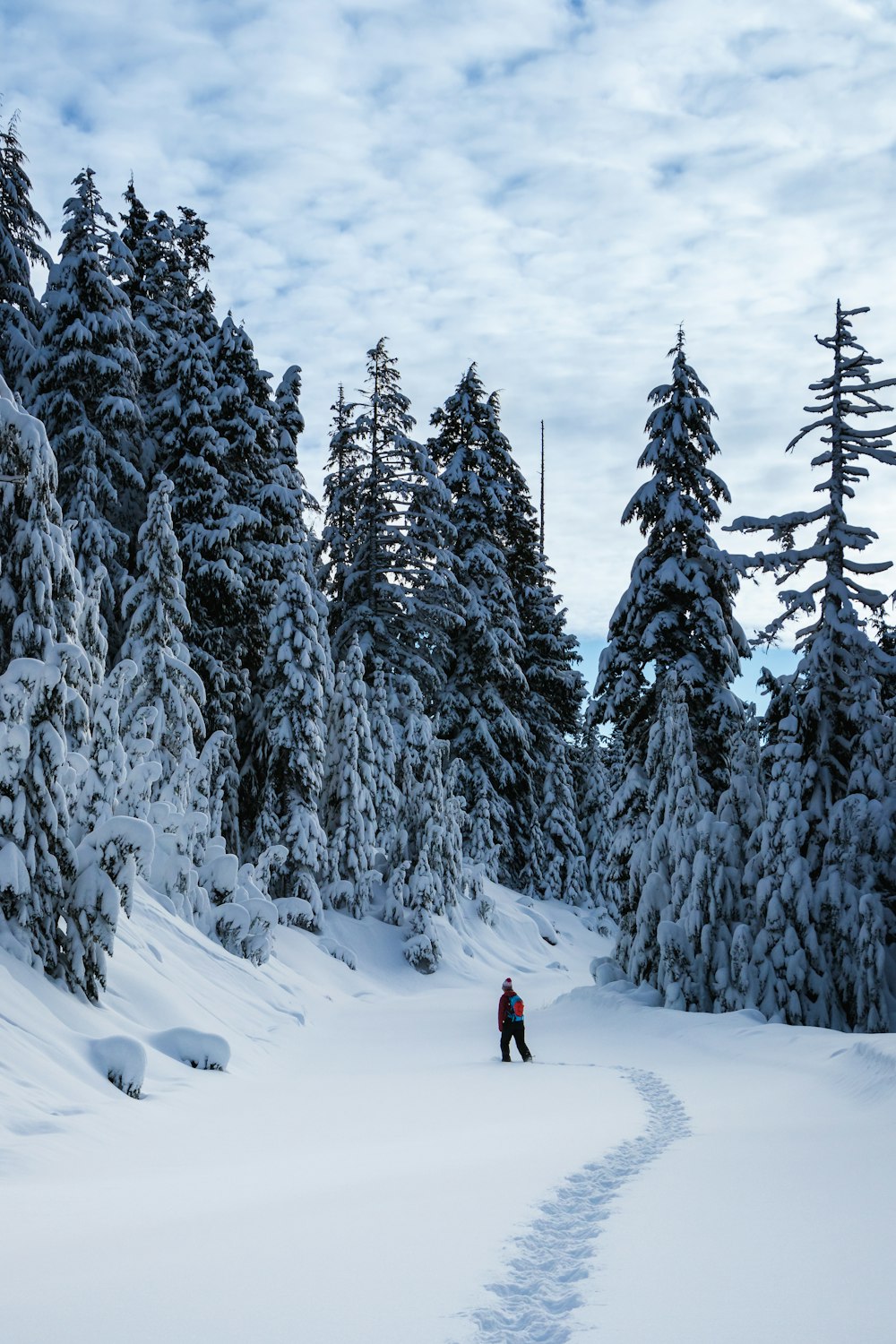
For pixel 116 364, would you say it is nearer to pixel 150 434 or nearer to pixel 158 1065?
pixel 150 434

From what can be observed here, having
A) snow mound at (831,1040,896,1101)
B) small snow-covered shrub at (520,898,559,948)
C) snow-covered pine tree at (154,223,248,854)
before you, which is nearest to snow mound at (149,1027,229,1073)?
snow mound at (831,1040,896,1101)

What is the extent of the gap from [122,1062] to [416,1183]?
3.90m

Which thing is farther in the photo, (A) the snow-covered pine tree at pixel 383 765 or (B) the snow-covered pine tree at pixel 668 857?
(A) the snow-covered pine tree at pixel 383 765

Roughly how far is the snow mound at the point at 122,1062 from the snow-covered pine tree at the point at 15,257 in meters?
20.4

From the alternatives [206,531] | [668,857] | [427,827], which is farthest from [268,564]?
[668,857]

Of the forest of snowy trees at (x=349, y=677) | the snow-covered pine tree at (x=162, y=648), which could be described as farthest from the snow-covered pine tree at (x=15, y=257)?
the snow-covered pine tree at (x=162, y=648)

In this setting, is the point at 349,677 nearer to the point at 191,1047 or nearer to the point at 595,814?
the point at 191,1047

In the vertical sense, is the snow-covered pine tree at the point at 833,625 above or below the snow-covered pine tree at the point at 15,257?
below

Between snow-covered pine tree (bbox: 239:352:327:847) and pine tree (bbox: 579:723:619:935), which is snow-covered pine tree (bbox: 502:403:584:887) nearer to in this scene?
pine tree (bbox: 579:723:619:935)

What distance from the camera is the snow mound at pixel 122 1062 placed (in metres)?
9.48

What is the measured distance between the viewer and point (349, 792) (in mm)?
28719

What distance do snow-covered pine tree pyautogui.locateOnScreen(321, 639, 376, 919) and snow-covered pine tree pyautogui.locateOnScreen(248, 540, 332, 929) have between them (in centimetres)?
131

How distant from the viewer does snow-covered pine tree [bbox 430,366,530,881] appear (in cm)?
3766

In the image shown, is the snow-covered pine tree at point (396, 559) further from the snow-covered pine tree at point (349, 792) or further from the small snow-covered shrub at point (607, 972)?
the small snow-covered shrub at point (607, 972)
